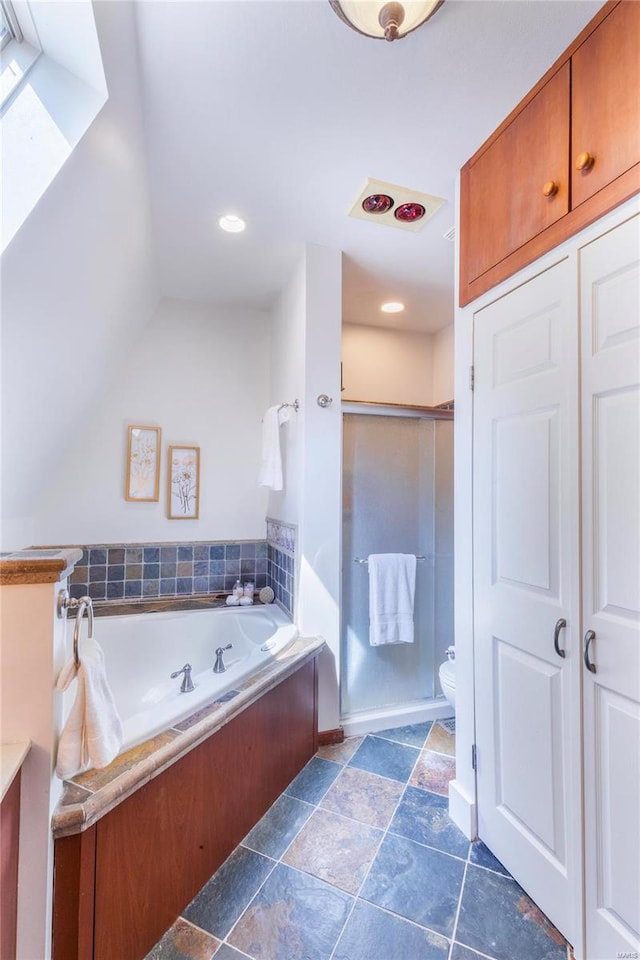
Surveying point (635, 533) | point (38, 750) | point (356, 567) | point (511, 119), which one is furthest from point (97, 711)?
point (511, 119)

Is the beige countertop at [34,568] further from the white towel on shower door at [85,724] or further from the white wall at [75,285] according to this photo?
the white wall at [75,285]

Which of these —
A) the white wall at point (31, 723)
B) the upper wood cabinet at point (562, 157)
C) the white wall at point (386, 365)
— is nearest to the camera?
the white wall at point (31, 723)

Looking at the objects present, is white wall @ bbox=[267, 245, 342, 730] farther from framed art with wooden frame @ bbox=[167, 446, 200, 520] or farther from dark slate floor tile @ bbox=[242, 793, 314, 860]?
framed art with wooden frame @ bbox=[167, 446, 200, 520]

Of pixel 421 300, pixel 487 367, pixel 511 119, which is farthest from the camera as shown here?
pixel 421 300

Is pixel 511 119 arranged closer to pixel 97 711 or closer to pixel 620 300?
pixel 620 300

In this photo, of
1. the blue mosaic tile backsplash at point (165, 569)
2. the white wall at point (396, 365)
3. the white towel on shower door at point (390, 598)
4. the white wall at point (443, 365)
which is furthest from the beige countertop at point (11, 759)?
the white wall at point (443, 365)

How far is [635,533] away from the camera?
1043 mm

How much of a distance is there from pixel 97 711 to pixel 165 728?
16.2 inches

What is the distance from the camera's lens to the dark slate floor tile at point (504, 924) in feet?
4.00

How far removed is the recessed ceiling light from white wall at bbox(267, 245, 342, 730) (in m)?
0.38

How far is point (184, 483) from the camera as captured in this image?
2951 millimetres

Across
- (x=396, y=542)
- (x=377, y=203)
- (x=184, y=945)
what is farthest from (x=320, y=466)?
(x=184, y=945)

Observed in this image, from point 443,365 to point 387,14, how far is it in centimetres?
242

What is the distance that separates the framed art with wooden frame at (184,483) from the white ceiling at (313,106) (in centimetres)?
129
